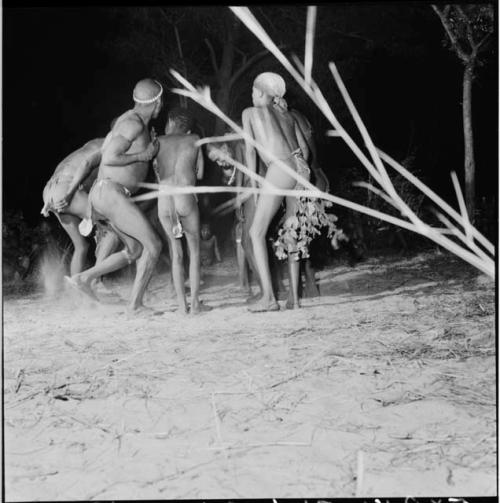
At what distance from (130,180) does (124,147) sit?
0.99 ft

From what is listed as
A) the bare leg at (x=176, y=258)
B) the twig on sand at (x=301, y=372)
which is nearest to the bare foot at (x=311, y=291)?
the bare leg at (x=176, y=258)

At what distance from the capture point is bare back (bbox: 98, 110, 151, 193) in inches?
230

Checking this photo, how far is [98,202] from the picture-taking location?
5.94 meters

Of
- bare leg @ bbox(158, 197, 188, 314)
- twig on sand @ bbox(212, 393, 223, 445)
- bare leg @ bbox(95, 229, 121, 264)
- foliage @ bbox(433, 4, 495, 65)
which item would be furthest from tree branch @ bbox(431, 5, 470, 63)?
twig on sand @ bbox(212, 393, 223, 445)

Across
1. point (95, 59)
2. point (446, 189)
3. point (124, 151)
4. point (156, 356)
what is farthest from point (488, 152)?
point (156, 356)

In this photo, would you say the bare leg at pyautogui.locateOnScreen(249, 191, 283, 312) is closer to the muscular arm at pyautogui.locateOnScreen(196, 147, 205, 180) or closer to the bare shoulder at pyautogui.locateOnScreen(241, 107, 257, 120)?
the muscular arm at pyautogui.locateOnScreen(196, 147, 205, 180)

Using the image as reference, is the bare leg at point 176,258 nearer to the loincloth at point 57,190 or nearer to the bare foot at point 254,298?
the bare foot at point 254,298

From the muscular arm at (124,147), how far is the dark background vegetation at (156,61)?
2.25 metres

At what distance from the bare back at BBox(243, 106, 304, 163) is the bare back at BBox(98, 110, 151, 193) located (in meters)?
0.92

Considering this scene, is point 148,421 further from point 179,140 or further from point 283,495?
point 179,140

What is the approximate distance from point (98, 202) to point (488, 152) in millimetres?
7260

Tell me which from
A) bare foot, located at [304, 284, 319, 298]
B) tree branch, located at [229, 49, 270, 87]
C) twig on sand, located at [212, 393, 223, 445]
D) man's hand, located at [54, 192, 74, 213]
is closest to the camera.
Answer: twig on sand, located at [212, 393, 223, 445]

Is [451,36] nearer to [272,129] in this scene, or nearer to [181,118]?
[272,129]

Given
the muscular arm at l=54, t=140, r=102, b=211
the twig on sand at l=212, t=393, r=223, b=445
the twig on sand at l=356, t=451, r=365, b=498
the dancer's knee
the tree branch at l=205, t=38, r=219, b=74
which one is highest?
the tree branch at l=205, t=38, r=219, b=74
